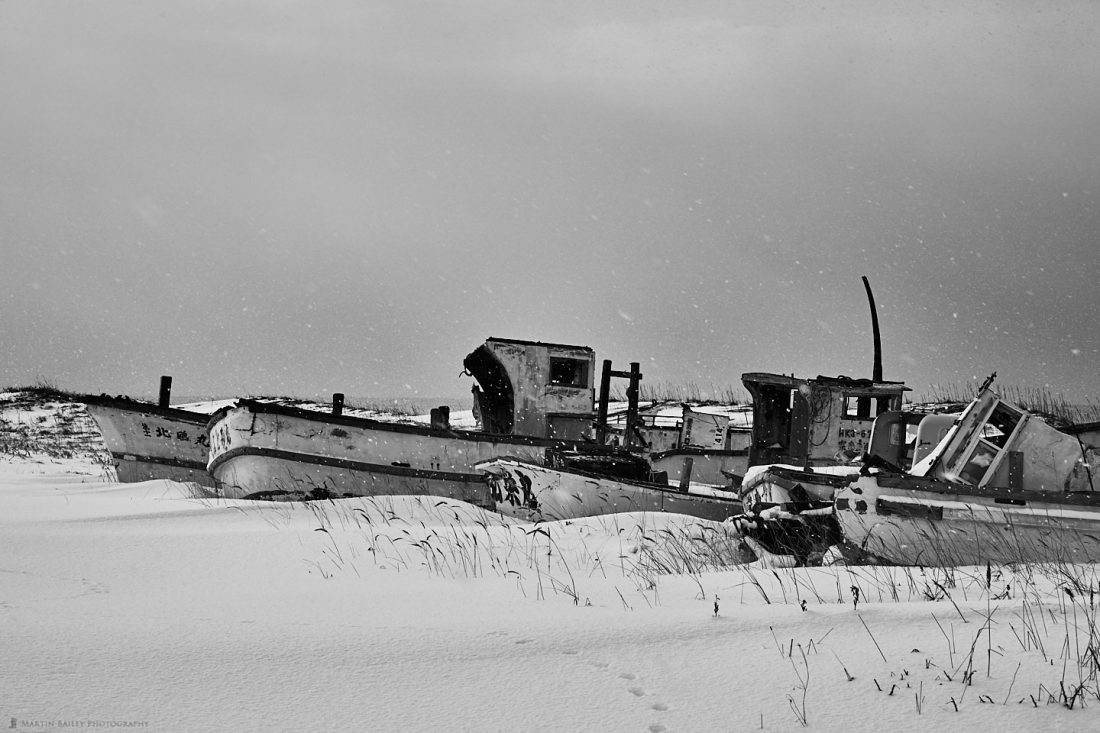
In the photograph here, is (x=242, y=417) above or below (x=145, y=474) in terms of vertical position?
above

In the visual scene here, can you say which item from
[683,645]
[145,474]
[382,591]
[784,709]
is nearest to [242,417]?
[145,474]

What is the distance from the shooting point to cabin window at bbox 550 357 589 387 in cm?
1588

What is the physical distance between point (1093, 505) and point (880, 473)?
1.52 meters

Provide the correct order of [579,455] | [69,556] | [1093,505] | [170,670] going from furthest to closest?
[579,455], [1093,505], [69,556], [170,670]

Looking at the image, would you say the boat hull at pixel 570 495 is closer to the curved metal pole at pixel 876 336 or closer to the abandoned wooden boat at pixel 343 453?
the abandoned wooden boat at pixel 343 453

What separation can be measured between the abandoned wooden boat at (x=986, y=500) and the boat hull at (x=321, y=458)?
6.05 m

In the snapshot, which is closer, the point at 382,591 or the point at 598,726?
the point at 598,726

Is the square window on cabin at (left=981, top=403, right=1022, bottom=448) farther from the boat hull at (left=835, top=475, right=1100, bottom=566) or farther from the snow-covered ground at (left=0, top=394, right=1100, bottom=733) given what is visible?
the snow-covered ground at (left=0, top=394, right=1100, bottom=733)

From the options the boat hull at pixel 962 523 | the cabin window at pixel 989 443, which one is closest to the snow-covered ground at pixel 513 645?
the boat hull at pixel 962 523

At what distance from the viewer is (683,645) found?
3.44 m

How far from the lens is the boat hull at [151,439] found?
1408cm

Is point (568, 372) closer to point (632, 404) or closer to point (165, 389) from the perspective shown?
point (632, 404)

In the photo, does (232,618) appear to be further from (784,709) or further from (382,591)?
(784,709)

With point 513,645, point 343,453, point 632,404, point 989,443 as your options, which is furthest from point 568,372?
point 513,645
